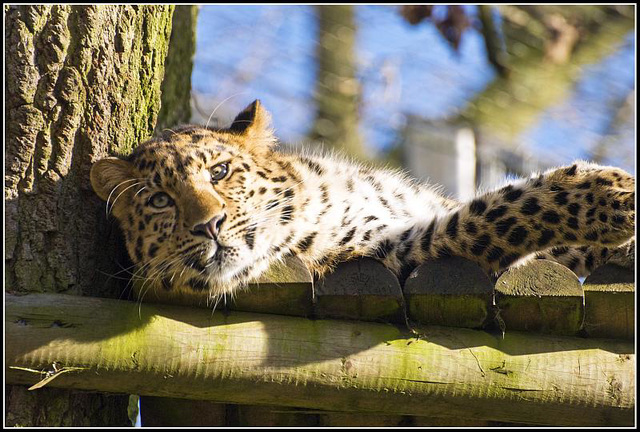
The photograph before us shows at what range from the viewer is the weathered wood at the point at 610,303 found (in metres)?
3.90

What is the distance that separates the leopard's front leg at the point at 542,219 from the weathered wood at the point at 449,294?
245mm

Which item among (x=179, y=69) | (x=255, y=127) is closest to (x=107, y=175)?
(x=255, y=127)

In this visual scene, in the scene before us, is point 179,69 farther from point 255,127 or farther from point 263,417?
point 263,417

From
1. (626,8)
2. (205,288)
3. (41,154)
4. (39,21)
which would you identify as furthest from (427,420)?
(626,8)

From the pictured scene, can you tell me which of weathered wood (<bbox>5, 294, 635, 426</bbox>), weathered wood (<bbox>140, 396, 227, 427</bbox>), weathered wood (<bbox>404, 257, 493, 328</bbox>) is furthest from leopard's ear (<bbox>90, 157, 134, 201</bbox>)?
weathered wood (<bbox>404, 257, 493, 328</bbox>)

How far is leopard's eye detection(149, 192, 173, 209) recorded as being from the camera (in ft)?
13.8

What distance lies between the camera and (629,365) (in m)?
3.86

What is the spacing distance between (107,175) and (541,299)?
1.91 metres

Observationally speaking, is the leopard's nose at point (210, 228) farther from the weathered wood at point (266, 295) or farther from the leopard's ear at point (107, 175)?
the leopard's ear at point (107, 175)

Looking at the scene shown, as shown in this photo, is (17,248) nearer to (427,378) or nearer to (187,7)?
(427,378)

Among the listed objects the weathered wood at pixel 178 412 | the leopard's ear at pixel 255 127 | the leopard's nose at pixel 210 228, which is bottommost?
the weathered wood at pixel 178 412

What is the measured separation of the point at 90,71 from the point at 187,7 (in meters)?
2.26

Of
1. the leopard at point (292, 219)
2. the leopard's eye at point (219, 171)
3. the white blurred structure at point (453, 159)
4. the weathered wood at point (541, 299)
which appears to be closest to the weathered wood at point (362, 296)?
the leopard at point (292, 219)

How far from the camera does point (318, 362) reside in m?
3.69
